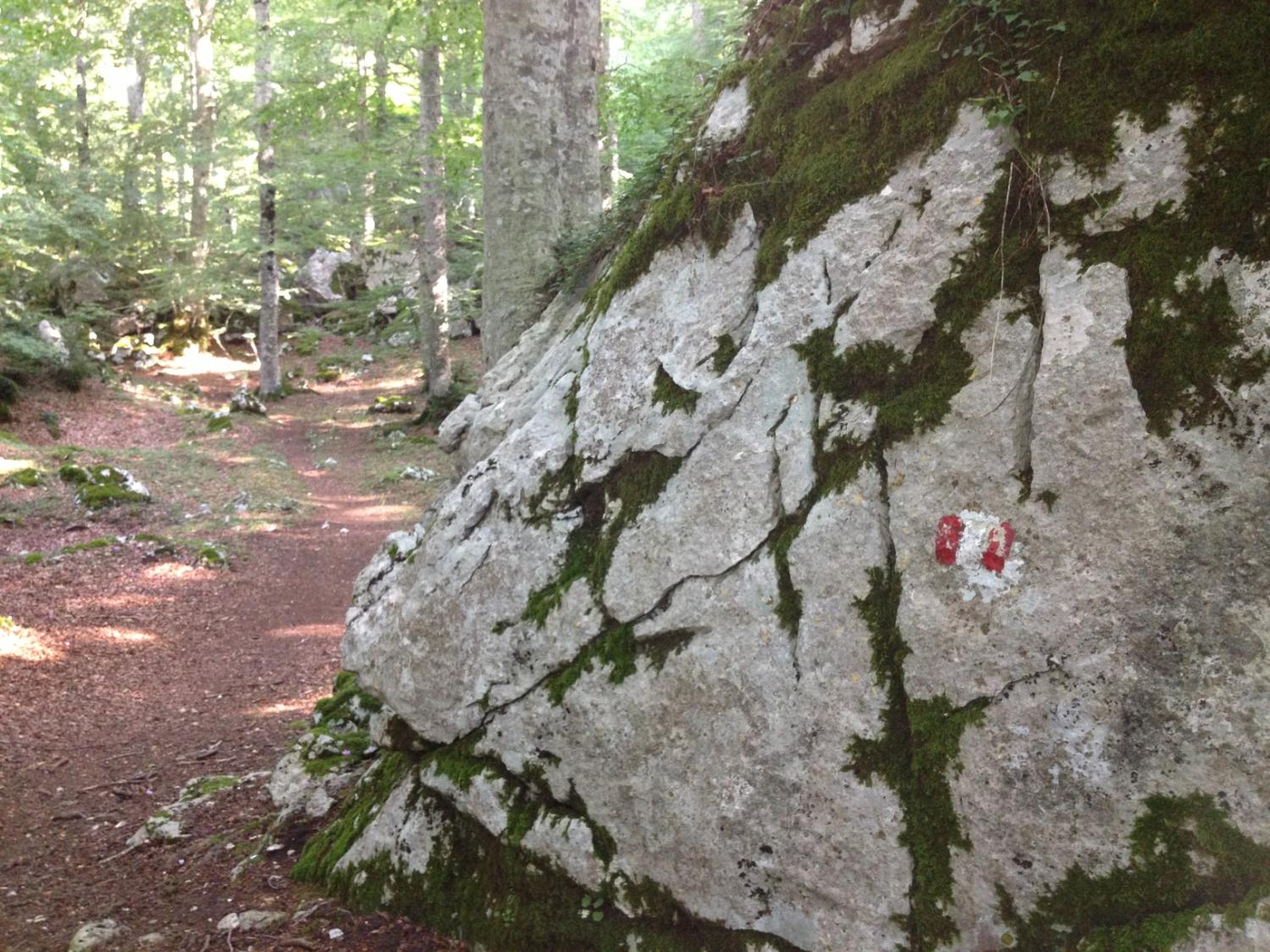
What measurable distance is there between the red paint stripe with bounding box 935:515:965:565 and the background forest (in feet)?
32.1

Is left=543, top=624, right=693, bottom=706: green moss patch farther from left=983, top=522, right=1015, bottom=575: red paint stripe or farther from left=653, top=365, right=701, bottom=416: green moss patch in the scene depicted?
left=983, top=522, right=1015, bottom=575: red paint stripe

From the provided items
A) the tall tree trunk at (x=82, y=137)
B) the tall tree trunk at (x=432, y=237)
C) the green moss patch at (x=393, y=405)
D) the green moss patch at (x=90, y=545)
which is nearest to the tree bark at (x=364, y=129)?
the tall tree trunk at (x=432, y=237)

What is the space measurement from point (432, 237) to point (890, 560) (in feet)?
49.5

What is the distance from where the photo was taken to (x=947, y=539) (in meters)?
2.83

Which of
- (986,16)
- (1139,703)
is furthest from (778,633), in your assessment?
(986,16)

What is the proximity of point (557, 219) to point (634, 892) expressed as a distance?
513 cm

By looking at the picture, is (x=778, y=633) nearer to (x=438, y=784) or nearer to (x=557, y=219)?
(x=438, y=784)

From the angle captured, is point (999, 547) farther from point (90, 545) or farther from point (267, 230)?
point (267, 230)

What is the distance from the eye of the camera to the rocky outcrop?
8.11ft

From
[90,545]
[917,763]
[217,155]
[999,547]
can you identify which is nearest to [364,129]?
[217,155]

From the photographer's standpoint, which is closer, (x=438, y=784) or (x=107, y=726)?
(x=438, y=784)

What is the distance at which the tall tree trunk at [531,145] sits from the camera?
652cm

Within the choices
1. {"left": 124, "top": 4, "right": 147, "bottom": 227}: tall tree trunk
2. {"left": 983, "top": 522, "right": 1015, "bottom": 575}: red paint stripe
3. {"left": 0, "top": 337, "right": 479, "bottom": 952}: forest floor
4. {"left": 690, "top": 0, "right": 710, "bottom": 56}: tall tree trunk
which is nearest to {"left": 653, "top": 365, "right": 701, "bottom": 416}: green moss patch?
{"left": 983, "top": 522, "right": 1015, "bottom": 575}: red paint stripe

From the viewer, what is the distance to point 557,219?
6.77 m
